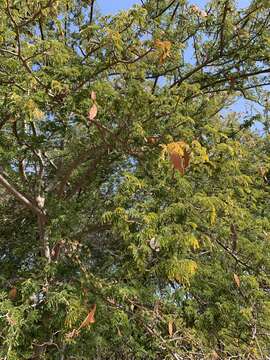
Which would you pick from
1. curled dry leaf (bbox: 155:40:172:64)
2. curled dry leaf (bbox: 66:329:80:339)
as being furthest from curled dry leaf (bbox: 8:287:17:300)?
curled dry leaf (bbox: 155:40:172:64)

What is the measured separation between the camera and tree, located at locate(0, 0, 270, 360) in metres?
3.09

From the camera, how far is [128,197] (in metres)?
3.20

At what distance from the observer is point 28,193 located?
4.13 metres

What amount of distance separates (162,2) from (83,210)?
224 centimetres

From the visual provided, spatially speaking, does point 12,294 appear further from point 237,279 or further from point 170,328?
point 237,279

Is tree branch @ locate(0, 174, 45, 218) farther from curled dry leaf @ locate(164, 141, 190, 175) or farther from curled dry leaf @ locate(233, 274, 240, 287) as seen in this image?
curled dry leaf @ locate(164, 141, 190, 175)

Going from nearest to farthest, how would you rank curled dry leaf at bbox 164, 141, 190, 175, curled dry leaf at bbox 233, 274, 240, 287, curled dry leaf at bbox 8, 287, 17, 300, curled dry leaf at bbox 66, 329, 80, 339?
curled dry leaf at bbox 164, 141, 190, 175 < curled dry leaf at bbox 66, 329, 80, 339 < curled dry leaf at bbox 8, 287, 17, 300 < curled dry leaf at bbox 233, 274, 240, 287

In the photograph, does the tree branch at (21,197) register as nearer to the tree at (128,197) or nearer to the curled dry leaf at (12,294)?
the tree at (128,197)

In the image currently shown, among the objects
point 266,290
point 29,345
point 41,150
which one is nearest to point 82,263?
point 29,345

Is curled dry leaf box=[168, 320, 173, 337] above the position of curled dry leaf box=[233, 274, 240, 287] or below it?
below

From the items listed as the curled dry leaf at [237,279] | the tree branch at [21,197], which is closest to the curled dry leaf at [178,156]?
the curled dry leaf at [237,279]

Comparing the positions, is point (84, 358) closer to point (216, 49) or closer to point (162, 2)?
point (216, 49)

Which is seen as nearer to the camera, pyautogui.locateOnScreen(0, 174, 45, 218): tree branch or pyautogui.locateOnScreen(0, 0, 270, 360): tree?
pyautogui.locateOnScreen(0, 0, 270, 360): tree

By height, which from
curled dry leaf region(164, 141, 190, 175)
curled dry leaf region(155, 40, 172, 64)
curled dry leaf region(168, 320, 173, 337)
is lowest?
curled dry leaf region(168, 320, 173, 337)
